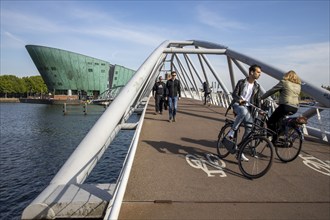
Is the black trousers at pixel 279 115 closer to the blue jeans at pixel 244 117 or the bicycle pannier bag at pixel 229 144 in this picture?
the blue jeans at pixel 244 117

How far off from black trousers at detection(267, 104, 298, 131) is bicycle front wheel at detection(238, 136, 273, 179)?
0.86 m

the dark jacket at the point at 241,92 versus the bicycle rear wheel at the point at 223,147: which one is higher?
the dark jacket at the point at 241,92

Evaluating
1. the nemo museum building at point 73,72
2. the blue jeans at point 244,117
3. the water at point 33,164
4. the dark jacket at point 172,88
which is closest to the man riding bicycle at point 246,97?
the blue jeans at point 244,117

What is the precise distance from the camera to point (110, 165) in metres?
16.7

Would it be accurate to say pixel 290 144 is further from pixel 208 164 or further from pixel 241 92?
pixel 208 164

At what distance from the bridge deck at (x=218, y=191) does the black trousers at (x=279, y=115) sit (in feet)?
2.56

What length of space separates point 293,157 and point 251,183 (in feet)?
5.47

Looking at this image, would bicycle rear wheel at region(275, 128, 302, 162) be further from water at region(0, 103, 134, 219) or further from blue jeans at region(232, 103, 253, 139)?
water at region(0, 103, 134, 219)

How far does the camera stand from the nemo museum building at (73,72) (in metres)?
90.4

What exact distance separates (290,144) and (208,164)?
5.41 feet

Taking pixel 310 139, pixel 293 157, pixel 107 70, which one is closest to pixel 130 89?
pixel 293 157

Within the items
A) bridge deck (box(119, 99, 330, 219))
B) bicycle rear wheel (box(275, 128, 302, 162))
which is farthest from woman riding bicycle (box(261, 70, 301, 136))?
bridge deck (box(119, 99, 330, 219))

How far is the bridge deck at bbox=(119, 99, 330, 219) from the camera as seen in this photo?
3814 millimetres

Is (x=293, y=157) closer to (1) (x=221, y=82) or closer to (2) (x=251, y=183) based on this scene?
(2) (x=251, y=183)
